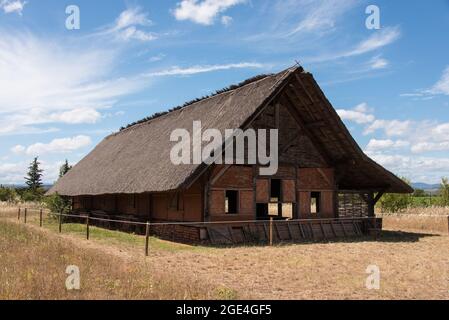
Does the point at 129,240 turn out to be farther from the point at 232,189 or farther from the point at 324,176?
the point at 324,176

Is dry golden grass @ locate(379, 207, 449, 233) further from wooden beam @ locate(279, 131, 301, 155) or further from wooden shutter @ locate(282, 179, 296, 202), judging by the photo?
wooden beam @ locate(279, 131, 301, 155)

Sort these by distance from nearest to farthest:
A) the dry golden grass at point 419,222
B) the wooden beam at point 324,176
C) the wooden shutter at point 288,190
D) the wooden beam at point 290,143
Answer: the wooden beam at point 290,143, the wooden shutter at point 288,190, the wooden beam at point 324,176, the dry golden grass at point 419,222

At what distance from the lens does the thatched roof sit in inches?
635

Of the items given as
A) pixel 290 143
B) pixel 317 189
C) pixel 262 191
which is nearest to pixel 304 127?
pixel 290 143

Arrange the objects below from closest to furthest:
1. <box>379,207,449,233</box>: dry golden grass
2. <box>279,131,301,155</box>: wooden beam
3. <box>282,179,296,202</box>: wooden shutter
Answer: <box>279,131,301,155</box>: wooden beam
<box>282,179,296,202</box>: wooden shutter
<box>379,207,449,233</box>: dry golden grass

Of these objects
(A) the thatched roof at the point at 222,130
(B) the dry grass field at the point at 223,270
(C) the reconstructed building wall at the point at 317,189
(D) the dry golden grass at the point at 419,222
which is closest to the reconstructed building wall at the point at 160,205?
(A) the thatched roof at the point at 222,130

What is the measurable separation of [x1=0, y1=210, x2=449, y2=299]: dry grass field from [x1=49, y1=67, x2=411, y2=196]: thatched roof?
2.91 m

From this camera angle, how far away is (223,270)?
10305 mm

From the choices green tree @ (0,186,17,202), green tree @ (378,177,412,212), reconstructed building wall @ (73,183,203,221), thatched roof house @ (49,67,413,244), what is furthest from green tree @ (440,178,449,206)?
green tree @ (0,186,17,202)

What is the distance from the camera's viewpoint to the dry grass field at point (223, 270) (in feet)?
25.3

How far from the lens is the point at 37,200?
4491 centimetres

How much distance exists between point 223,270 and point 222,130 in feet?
21.7

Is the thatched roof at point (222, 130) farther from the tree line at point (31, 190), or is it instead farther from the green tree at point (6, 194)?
the green tree at point (6, 194)

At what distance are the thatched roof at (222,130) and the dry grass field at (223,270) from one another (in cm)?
291
